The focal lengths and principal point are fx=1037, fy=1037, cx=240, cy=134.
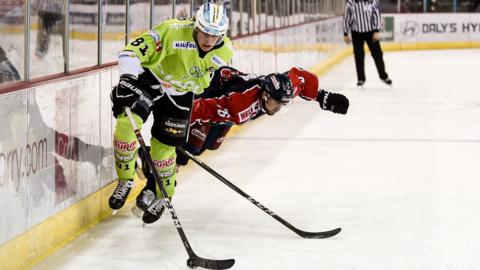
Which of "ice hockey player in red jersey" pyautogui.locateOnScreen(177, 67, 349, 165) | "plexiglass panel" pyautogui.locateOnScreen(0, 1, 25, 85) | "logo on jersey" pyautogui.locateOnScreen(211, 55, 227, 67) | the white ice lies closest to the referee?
the white ice

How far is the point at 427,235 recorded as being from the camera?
441 centimetres

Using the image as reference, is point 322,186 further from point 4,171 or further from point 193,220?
point 4,171

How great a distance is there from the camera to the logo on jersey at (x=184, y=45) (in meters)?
4.23

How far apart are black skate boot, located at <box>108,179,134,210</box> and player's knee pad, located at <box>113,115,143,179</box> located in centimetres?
3

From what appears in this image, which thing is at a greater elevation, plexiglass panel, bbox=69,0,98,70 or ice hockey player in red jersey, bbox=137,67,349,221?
plexiglass panel, bbox=69,0,98,70

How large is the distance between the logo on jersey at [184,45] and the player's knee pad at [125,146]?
360 millimetres

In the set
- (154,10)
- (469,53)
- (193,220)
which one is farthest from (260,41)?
(469,53)

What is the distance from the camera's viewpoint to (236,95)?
182 inches

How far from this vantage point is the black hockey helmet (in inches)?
169

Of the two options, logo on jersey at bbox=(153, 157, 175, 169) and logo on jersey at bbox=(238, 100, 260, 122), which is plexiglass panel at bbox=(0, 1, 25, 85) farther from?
logo on jersey at bbox=(238, 100, 260, 122)

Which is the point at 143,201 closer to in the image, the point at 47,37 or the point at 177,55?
the point at 177,55

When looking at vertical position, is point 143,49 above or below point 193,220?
above

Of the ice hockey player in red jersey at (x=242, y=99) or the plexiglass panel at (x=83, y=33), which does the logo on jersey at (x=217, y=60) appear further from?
the plexiglass panel at (x=83, y=33)

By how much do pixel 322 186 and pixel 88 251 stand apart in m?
1.94
